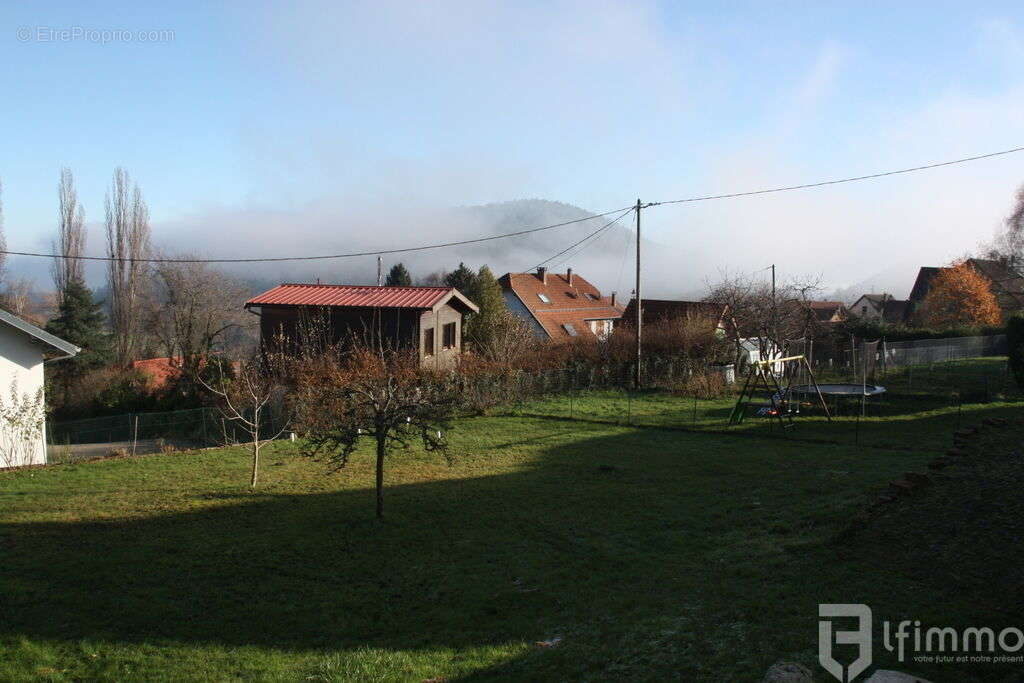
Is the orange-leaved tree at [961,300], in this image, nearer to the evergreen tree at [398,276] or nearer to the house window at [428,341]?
the house window at [428,341]

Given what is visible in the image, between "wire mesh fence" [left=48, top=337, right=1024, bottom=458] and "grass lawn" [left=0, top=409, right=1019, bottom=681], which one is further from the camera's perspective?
"wire mesh fence" [left=48, top=337, right=1024, bottom=458]

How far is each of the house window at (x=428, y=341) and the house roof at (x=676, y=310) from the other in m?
10.2

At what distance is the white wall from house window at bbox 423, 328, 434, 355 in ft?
40.2

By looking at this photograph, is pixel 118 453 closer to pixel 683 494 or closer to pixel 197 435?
pixel 197 435

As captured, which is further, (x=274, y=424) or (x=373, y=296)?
(x=373, y=296)

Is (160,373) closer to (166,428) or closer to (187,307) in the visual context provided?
(187,307)

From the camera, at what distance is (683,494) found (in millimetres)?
10594

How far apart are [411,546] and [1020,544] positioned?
633 centimetres

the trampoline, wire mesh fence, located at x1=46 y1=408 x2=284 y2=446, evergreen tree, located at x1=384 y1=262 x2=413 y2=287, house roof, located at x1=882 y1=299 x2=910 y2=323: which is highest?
evergreen tree, located at x1=384 y1=262 x2=413 y2=287

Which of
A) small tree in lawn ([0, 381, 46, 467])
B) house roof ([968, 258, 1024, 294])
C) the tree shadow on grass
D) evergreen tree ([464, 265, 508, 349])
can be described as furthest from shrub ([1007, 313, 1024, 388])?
small tree in lawn ([0, 381, 46, 467])

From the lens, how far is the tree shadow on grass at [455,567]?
5992mm

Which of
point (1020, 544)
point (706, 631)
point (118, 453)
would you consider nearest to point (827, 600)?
point (706, 631)

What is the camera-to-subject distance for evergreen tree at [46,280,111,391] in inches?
1242

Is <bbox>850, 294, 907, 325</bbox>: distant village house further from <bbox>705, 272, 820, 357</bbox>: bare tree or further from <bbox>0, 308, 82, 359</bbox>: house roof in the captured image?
<bbox>0, 308, 82, 359</bbox>: house roof
